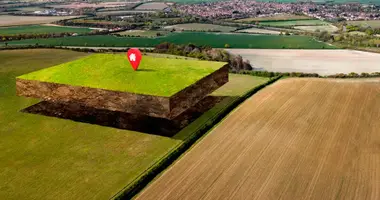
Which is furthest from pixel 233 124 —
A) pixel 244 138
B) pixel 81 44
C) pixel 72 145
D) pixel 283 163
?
pixel 81 44

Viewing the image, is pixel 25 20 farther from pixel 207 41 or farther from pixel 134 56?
pixel 134 56

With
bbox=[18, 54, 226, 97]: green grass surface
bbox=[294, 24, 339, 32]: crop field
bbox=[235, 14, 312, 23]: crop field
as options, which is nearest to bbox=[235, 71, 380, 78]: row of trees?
bbox=[18, 54, 226, 97]: green grass surface

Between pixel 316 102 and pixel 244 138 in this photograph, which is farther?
pixel 316 102

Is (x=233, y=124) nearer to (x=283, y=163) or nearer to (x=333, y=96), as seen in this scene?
(x=283, y=163)

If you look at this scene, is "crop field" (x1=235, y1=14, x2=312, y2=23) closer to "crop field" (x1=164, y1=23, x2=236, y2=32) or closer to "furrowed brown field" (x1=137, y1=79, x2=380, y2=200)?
"crop field" (x1=164, y1=23, x2=236, y2=32)

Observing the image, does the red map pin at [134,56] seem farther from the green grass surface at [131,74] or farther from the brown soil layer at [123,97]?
the brown soil layer at [123,97]
